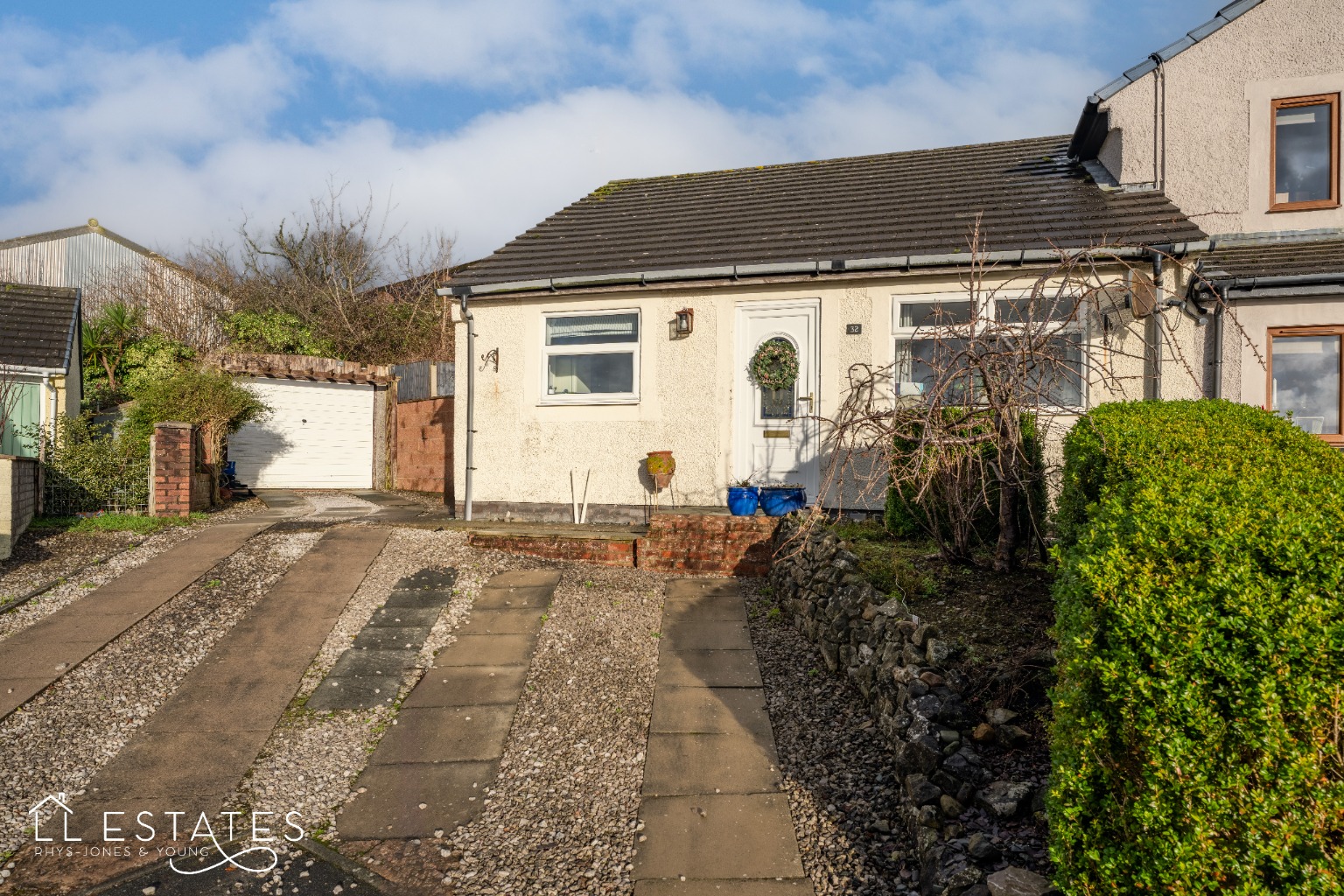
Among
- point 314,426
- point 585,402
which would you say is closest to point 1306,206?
point 585,402

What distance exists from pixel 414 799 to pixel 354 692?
148cm

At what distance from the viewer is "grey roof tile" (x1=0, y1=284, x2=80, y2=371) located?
13.0m

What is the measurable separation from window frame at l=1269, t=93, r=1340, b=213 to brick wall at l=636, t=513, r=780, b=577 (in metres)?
6.89

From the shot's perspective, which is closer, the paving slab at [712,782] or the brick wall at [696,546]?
the paving slab at [712,782]

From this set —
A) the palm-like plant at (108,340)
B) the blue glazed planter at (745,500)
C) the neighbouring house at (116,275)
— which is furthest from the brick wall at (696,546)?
the neighbouring house at (116,275)

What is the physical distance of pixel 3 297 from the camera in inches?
570

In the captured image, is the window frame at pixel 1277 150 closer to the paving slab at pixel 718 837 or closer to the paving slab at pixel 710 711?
the paving slab at pixel 710 711

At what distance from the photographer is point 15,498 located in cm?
854

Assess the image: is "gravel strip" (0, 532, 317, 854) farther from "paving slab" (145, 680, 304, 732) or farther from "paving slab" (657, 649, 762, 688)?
"paving slab" (657, 649, 762, 688)

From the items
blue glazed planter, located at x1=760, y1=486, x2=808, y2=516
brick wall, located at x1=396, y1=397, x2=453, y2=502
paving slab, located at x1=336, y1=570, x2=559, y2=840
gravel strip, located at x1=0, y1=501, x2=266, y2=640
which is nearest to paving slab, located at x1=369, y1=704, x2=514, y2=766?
paving slab, located at x1=336, y1=570, x2=559, y2=840

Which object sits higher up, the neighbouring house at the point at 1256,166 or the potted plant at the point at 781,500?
the neighbouring house at the point at 1256,166

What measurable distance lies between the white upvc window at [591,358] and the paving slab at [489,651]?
4.06 m

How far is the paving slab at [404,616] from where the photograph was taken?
6633mm

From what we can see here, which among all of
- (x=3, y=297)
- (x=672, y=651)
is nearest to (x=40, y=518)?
(x=3, y=297)
